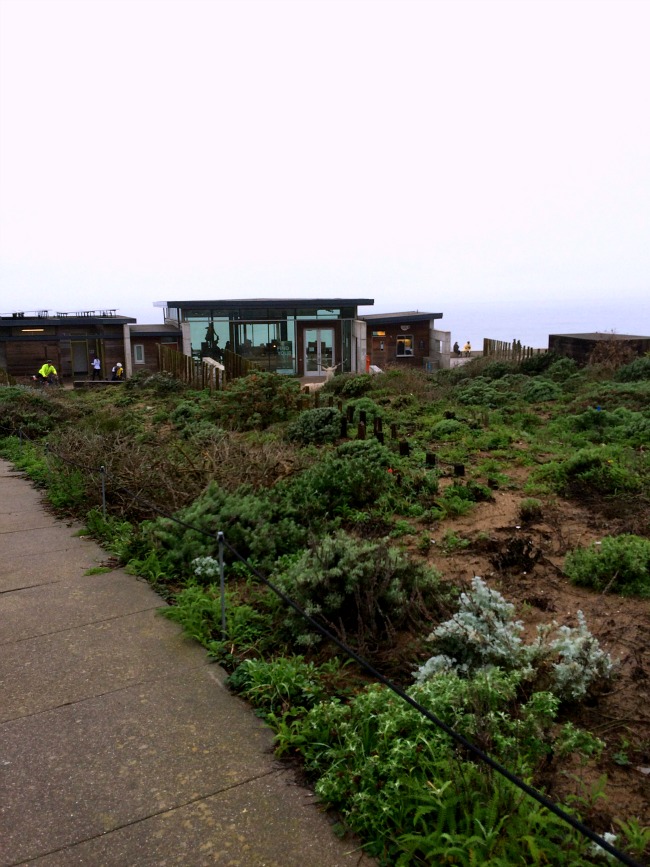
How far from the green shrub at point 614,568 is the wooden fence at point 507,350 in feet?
68.2

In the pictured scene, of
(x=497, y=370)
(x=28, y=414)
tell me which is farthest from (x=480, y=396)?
(x=28, y=414)

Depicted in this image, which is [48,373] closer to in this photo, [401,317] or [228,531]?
[401,317]

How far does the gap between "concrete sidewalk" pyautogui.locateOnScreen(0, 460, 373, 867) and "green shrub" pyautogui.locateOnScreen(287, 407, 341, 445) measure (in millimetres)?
6968

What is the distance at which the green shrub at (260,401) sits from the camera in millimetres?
15695

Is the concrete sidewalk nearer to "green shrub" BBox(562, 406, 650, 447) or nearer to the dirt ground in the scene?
the dirt ground

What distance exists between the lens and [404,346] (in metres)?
36.5

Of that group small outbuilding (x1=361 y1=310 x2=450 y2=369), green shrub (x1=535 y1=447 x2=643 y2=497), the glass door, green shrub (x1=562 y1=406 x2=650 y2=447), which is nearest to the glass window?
small outbuilding (x1=361 y1=310 x2=450 y2=369)

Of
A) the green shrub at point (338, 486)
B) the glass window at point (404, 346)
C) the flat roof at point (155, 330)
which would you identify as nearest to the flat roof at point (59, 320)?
the flat roof at point (155, 330)

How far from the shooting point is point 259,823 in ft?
10.8

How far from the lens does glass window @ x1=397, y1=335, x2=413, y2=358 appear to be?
36306mm

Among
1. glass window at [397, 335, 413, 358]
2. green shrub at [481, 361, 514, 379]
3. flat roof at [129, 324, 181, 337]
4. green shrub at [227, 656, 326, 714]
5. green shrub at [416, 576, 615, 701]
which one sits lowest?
green shrub at [227, 656, 326, 714]

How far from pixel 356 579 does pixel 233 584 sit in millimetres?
1503

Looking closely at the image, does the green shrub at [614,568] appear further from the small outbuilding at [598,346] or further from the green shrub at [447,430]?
the small outbuilding at [598,346]

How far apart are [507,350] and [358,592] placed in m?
25.9
